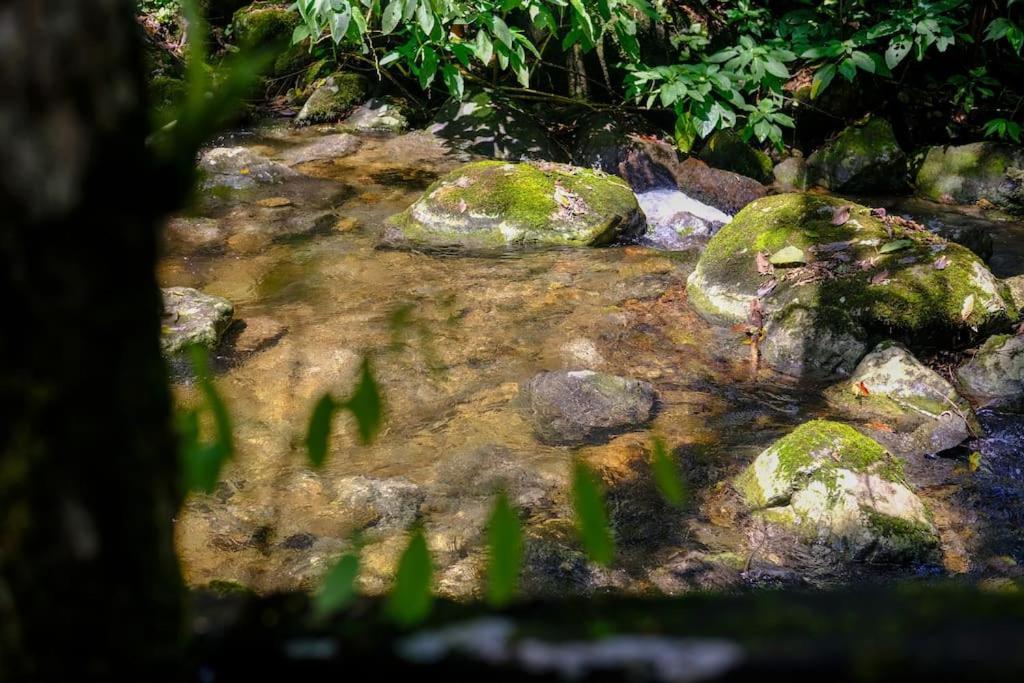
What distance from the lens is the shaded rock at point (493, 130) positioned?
9.00m

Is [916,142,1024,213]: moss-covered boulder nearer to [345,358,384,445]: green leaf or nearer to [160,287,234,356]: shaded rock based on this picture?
[160,287,234,356]: shaded rock

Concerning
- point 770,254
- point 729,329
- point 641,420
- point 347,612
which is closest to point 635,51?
point 770,254

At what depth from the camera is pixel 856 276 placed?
17.4 ft

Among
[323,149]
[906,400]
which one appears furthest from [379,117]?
[906,400]

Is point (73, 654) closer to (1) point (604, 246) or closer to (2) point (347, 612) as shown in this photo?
(2) point (347, 612)

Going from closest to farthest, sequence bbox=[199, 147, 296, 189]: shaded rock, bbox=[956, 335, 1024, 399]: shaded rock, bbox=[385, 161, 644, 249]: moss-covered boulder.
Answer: bbox=[956, 335, 1024, 399]: shaded rock < bbox=[385, 161, 644, 249]: moss-covered boulder < bbox=[199, 147, 296, 189]: shaded rock

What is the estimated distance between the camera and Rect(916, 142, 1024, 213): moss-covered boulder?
26.9 feet

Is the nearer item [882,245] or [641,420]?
[641,420]

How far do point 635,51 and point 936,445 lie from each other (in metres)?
5.31

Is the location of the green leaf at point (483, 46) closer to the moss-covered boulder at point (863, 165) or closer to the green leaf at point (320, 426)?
the moss-covered boulder at point (863, 165)

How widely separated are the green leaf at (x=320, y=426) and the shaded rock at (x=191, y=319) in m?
3.79

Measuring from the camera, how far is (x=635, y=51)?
8078 mm

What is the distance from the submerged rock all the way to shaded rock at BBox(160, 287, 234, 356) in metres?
1.84

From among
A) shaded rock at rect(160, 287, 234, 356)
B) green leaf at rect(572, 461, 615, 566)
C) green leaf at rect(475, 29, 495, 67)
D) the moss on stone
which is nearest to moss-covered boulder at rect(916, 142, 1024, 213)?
the moss on stone
